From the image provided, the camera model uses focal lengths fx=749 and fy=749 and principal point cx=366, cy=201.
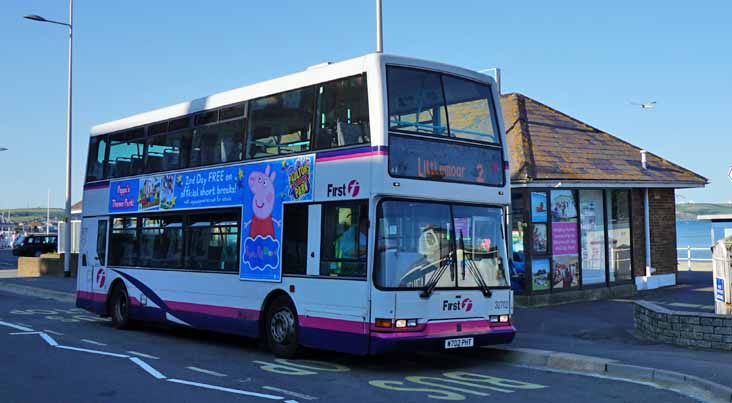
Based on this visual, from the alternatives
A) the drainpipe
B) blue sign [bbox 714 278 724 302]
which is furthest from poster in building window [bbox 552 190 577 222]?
blue sign [bbox 714 278 724 302]

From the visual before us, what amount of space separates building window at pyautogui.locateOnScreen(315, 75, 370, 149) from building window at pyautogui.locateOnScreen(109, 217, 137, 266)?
614 centimetres

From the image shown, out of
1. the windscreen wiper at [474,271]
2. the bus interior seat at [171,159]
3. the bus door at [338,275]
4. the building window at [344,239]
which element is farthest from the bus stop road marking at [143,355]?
the windscreen wiper at [474,271]

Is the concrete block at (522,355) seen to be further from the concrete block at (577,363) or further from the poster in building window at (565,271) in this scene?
the poster in building window at (565,271)

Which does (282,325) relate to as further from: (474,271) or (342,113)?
(342,113)

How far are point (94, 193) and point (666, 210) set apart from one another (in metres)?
15.9

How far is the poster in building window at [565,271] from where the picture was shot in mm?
18237

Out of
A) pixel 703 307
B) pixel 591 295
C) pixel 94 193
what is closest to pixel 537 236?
pixel 591 295

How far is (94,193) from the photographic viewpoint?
16578mm

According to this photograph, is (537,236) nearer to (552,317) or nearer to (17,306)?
(552,317)

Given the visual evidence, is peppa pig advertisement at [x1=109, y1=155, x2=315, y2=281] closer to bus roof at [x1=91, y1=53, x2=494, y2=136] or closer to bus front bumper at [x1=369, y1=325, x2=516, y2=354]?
bus roof at [x1=91, y1=53, x2=494, y2=136]

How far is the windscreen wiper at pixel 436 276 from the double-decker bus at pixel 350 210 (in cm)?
2

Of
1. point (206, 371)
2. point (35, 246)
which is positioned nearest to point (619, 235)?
point (206, 371)

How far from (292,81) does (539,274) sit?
29.8 ft

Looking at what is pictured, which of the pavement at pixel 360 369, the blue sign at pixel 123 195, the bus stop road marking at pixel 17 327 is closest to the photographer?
the pavement at pixel 360 369
